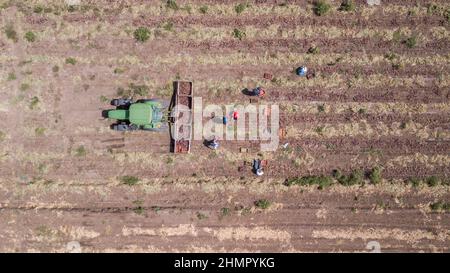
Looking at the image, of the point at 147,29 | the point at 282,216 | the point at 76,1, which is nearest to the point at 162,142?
the point at 147,29

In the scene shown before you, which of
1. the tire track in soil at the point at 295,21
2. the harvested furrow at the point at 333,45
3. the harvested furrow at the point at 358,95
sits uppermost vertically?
the tire track in soil at the point at 295,21

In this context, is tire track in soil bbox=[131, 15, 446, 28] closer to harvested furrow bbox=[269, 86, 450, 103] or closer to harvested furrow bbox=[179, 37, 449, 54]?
harvested furrow bbox=[179, 37, 449, 54]

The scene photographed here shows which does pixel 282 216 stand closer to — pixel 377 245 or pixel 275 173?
pixel 275 173

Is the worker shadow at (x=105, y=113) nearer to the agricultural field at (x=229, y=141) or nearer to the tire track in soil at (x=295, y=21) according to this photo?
the agricultural field at (x=229, y=141)

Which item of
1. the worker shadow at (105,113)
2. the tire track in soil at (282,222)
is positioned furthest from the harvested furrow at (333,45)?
the tire track in soil at (282,222)

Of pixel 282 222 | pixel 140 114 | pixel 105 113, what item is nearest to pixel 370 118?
pixel 282 222
